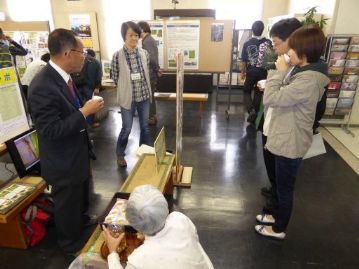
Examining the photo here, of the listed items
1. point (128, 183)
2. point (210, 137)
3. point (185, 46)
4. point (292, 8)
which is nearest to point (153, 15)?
point (185, 46)

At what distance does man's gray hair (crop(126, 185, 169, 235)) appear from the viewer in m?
1.00

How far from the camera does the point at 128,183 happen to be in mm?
2141

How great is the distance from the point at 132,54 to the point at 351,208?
2.62m

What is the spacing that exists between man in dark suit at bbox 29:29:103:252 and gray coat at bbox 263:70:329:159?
112 cm

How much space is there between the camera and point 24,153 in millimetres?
2193

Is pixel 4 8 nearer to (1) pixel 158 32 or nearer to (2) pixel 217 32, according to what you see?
(1) pixel 158 32

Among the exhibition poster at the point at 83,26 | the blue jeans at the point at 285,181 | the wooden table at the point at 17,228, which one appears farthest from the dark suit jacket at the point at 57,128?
the exhibition poster at the point at 83,26

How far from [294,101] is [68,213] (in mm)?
1623

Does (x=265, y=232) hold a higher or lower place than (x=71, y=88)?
lower

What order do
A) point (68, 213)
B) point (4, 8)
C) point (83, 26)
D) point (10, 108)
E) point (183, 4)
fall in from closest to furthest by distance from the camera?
point (68, 213) < point (10, 108) < point (183, 4) < point (83, 26) < point (4, 8)

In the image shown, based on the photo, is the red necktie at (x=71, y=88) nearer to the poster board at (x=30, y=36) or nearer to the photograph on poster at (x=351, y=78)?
the photograph on poster at (x=351, y=78)

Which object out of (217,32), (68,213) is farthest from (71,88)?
(217,32)

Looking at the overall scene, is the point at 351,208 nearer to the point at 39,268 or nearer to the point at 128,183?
the point at 128,183

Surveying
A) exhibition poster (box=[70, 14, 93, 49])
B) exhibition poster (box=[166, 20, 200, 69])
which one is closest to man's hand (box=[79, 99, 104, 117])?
exhibition poster (box=[166, 20, 200, 69])
